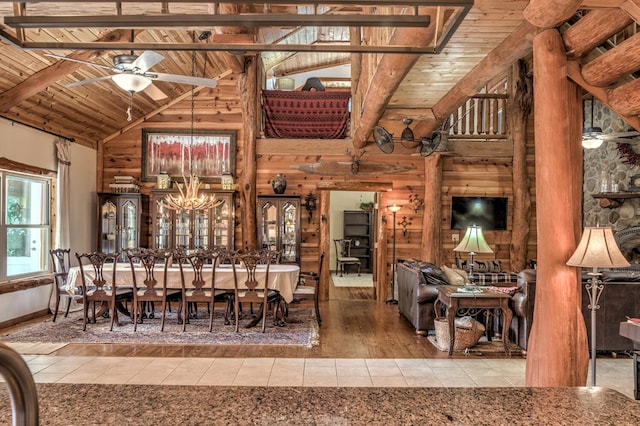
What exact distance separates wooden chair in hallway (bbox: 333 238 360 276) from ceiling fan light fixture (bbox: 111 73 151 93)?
788 centimetres

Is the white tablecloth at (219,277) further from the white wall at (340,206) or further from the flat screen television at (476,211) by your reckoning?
the white wall at (340,206)

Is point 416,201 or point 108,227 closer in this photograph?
point 108,227

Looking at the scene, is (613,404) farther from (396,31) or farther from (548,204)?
(396,31)

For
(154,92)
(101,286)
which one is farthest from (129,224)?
(154,92)

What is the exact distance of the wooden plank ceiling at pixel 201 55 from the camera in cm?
267

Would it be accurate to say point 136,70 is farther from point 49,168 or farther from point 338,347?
point 49,168

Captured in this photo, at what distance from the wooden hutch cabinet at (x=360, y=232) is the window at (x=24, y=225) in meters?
7.37

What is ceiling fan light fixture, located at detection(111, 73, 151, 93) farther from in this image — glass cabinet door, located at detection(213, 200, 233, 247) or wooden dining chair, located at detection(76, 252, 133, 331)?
glass cabinet door, located at detection(213, 200, 233, 247)

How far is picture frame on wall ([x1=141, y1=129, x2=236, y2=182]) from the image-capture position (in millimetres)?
8086

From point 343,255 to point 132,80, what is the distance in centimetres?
859

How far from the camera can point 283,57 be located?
28.6 ft

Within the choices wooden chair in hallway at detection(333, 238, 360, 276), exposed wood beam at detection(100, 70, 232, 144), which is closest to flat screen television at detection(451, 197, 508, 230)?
wooden chair in hallway at detection(333, 238, 360, 276)

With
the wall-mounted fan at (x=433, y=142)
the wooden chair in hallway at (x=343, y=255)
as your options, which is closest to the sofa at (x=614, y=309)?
the wall-mounted fan at (x=433, y=142)

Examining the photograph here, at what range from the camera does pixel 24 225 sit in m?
6.28
